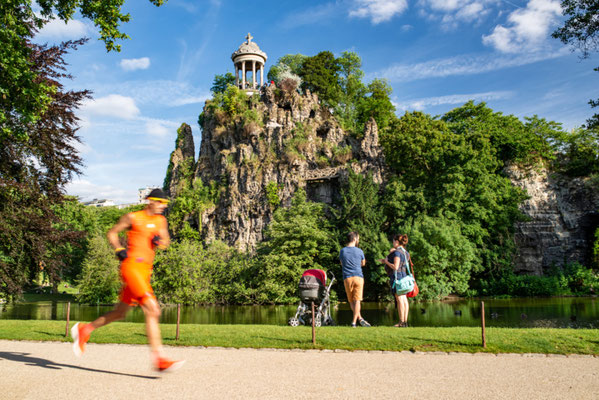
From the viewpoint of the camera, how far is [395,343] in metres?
8.48

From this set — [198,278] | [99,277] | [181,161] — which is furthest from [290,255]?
[181,161]

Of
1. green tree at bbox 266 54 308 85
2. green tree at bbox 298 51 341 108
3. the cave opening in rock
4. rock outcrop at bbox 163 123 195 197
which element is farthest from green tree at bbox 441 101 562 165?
rock outcrop at bbox 163 123 195 197

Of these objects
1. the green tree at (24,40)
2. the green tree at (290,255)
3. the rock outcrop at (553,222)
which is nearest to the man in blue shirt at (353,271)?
the green tree at (24,40)

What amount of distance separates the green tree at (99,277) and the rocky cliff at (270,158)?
31.2 feet

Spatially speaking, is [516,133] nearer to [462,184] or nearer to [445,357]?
[462,184]

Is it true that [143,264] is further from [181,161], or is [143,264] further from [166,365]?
[181,161]

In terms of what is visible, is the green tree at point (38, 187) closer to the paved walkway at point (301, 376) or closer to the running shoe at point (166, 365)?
the paved walkway at point (301, 376)

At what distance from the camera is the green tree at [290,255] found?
32969mm

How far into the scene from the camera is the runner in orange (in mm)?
5801

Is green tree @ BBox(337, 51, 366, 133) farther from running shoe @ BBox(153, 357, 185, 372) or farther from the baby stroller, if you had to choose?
running shoe @ BBox(153, 357, 185, 372)

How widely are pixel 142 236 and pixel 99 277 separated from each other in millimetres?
39374

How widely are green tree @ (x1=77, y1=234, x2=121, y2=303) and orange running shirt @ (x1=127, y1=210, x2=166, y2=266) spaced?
3852 cm

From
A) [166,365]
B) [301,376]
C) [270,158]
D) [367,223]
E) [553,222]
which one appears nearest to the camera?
[166,365]

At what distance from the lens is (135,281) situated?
5.88m
